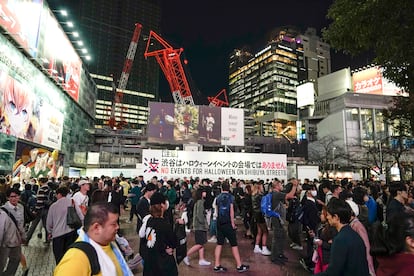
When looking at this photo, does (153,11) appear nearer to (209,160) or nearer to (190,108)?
(190,108)

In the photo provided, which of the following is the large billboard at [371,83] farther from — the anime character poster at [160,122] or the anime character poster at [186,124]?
the anime character poster at [160,122]

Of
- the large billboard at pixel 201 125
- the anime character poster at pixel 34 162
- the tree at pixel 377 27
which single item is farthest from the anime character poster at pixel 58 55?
the tree at pixel 377 27

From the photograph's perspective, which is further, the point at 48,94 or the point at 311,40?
the point at 311,40

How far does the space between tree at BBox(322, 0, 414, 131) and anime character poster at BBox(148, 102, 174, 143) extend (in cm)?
2023

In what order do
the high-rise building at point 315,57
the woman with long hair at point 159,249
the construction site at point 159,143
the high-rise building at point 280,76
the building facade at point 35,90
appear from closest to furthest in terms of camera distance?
the woman with long hair at point 159,249, the building facade at point 35,90, the construction site at point 159,143, the high-rise building at point 280,76, the high-rise building at point 315,57

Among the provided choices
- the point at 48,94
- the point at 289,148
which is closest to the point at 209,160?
the point at 48,94

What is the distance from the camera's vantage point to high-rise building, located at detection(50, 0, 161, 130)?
102938mm

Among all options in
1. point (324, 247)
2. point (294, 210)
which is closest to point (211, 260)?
point (294, 210)

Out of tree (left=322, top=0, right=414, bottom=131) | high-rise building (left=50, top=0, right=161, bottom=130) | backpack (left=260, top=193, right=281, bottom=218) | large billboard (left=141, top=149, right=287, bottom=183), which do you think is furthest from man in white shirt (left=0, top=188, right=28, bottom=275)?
high-rise building (left=50, top=0, right=161, bottom=130)

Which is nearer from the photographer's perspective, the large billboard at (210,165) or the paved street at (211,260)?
the paved street at (211,260)

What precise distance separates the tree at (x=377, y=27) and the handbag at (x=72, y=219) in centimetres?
616

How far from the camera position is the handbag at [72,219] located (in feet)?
15.3

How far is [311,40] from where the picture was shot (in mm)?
113188

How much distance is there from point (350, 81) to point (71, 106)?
51.7 meters
